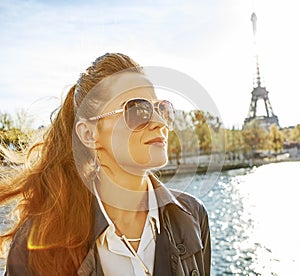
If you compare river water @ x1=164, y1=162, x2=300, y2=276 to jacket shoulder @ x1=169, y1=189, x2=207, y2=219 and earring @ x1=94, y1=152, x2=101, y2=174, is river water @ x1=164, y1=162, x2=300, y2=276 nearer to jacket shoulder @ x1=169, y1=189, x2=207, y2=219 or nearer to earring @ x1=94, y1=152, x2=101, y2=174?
jacket shoulder @ x1=169, y1=189, x2=207, y2=219

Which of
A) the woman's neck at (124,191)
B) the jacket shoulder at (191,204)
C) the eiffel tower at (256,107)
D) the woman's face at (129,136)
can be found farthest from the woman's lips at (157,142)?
the eiffel tower at (256,107)

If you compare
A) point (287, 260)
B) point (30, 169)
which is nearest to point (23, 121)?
point (30, 169)

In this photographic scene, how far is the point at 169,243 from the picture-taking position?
4.06 feet

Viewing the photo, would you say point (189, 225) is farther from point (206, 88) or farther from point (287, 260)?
point (287, 260)

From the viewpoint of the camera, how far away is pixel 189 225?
1286 mm

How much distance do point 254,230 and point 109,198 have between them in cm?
1251

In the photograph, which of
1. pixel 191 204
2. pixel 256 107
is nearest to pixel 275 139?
pixel 256 107

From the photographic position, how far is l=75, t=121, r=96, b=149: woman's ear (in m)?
1.28

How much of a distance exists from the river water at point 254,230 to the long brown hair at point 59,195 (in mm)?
321

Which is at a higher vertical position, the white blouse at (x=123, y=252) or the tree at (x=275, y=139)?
the tree at (x=275, y=139)

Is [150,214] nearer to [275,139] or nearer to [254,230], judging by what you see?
[254,230]

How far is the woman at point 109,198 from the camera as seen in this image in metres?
1.21

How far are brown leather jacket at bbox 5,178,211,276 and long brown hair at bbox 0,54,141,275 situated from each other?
0.10 ft

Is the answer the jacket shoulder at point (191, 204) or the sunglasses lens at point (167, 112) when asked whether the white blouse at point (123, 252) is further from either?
the sunglasses lens at point (167, 112)
